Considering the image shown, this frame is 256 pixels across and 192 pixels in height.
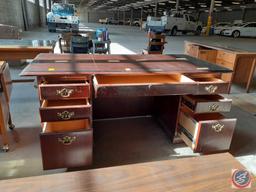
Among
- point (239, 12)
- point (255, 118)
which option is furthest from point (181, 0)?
point (255, 118)

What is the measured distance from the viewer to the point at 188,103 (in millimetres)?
1796

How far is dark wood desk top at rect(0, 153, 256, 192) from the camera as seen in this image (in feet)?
2.65

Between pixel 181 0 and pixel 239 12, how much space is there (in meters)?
7.34

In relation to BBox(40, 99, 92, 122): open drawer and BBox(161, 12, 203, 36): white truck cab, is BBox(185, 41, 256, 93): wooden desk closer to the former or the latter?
BBox(40, 99, 92, 122): open drawer

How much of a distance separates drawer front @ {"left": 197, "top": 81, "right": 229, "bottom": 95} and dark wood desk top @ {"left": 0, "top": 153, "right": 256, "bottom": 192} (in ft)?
2.37

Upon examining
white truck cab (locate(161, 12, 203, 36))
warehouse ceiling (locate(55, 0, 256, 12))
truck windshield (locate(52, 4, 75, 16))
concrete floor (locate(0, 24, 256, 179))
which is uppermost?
warehouse ceiling (locate(55, 0, 256, 12))

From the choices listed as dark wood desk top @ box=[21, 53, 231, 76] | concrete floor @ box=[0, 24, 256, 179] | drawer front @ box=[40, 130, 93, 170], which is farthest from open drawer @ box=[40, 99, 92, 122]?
concrete floor @ box=[0, 24, 256, 179]

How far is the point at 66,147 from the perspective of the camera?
4.72ft

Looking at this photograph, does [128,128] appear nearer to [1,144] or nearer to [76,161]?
[76,161]

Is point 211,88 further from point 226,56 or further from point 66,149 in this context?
point 226,56

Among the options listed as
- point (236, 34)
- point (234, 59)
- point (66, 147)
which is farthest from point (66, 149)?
point (236, 34)

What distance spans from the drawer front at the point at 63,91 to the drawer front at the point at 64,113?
0.08 metres

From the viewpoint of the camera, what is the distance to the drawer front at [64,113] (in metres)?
1.42

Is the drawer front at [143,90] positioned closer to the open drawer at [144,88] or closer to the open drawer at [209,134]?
the open drawer at [144,88]
